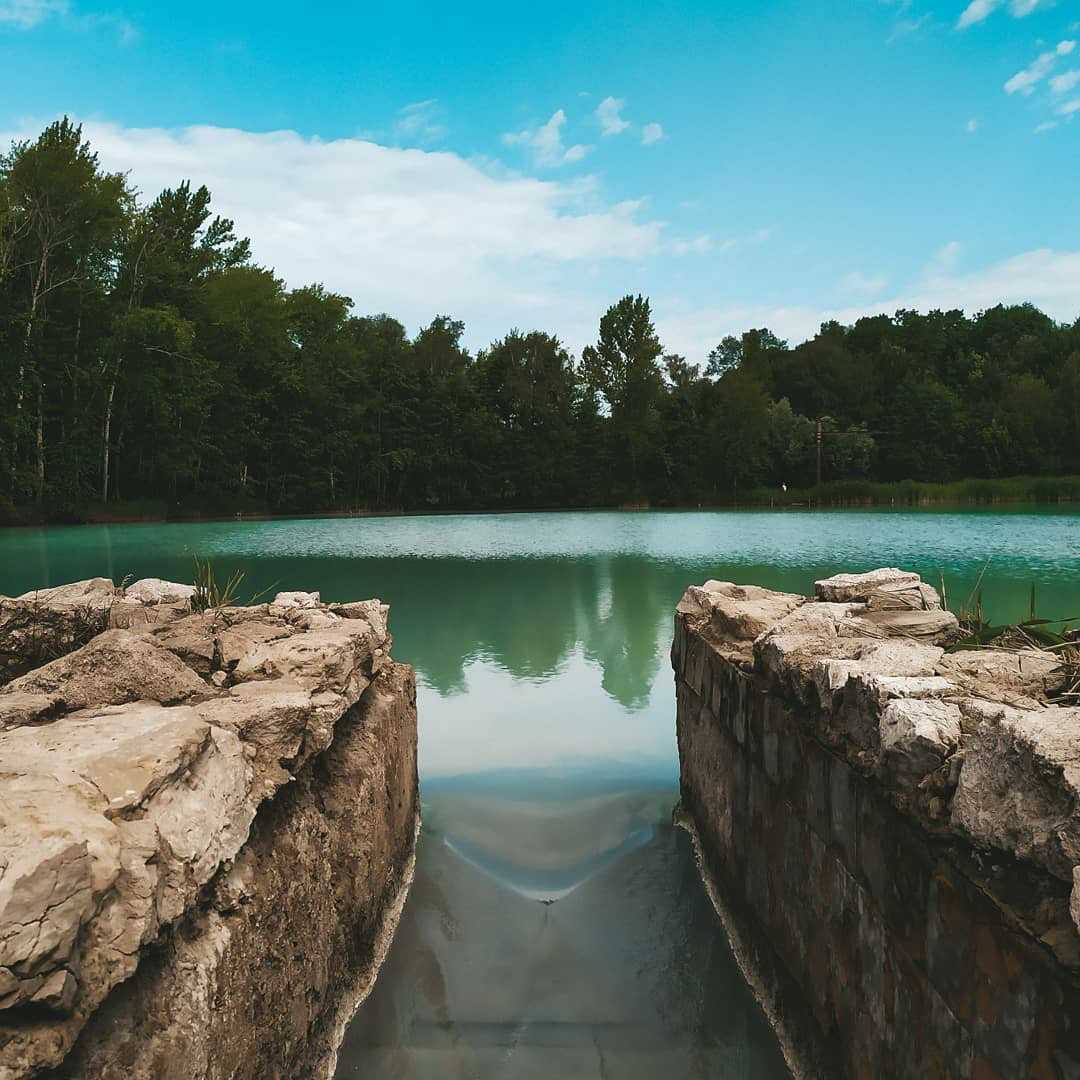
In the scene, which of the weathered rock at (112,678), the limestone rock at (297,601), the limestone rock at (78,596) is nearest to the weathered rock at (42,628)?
the limestone rock at (78,596)

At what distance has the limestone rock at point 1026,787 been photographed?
1423mm

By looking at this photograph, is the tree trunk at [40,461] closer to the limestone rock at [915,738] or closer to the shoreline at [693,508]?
the shoreline at [693,508]

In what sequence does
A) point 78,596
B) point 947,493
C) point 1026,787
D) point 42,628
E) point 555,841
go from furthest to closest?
point 947,493 → point 555,841 → point 78,596 → point 42,628 → point 1026,787

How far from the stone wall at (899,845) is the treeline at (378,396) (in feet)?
100

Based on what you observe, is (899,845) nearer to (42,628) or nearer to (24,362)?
(42,628)

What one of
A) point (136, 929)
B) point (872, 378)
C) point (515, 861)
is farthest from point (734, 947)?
point (872, 378)

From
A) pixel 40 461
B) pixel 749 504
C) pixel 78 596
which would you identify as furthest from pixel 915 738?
pixel 749 504

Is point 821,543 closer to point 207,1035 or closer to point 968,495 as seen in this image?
point 207,1035

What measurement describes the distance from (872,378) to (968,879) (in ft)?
227

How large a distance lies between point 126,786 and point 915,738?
5.60 feet

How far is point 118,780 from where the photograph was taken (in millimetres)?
1881

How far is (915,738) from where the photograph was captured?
1883 mm

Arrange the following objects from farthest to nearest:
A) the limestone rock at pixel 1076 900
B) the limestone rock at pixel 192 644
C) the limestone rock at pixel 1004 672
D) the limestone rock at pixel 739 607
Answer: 1. the limestone rock at pixel 739 607
2. the limestone rock at pixel 192 644
3. the limestone rock at pixel 1004 672
4. the limestone rock at pixel 1076 900

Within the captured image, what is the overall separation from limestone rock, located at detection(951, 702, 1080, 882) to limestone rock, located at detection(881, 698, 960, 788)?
0.37 feet
